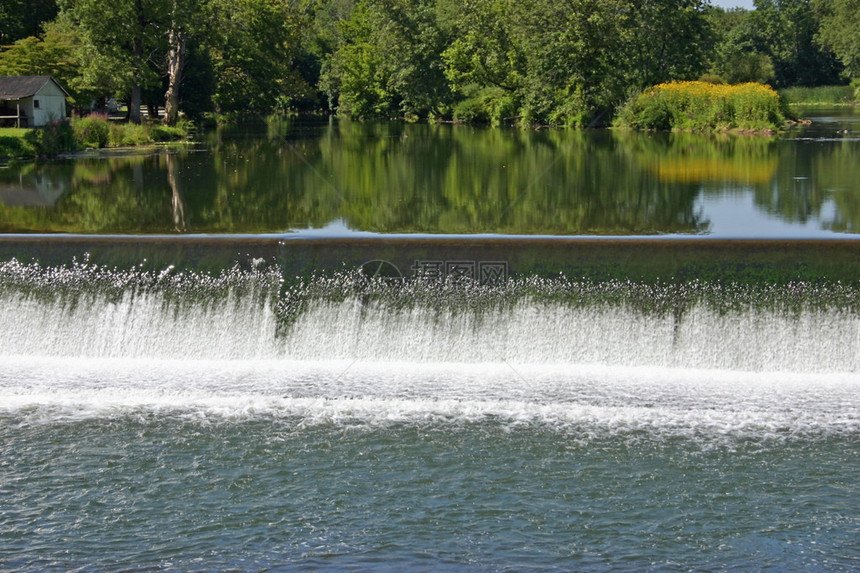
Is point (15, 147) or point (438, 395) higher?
point (15, 147)

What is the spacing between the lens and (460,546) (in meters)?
6.45

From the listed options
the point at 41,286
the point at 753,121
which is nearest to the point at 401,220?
the point at 41,286

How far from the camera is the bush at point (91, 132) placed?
104 feet

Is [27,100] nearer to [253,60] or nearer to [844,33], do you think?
[253,60]

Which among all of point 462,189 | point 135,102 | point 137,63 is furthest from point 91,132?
point 462,189

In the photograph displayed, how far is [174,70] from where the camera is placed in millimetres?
44188

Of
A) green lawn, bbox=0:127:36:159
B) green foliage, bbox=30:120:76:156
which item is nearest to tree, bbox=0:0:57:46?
green foliage, bbox=30:120:76:156

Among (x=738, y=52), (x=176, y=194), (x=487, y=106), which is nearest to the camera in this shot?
(x=176, y=194)

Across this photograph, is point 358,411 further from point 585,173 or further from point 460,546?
point 585,173

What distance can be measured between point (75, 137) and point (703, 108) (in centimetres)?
2351

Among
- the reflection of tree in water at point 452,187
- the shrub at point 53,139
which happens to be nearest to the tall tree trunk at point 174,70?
the reflection of tree in water at point 452,187

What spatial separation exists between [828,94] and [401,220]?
6410cm

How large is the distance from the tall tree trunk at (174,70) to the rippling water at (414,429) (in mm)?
33944

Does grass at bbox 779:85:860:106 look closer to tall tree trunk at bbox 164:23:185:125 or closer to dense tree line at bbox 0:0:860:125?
dense tree line at bbox 0:0:860:125
